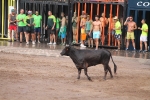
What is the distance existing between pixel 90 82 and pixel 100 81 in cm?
42

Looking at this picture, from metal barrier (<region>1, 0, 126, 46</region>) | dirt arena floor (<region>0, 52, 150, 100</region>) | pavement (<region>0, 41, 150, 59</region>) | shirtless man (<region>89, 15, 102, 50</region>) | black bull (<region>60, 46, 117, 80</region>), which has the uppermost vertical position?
metal barrier (<region>1, 0, 126, 46</region>)

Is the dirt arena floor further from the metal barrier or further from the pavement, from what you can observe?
the metal barrier

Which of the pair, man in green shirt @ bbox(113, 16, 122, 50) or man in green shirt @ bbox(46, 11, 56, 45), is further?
man in green shirt @ bbox(46, 11, 56, 45)

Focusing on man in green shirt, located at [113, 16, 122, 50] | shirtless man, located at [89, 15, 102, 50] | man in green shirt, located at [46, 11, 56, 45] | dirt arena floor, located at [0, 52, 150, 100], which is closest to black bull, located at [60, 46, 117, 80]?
dirt arena floor, located at [0, 52, 150, 100]

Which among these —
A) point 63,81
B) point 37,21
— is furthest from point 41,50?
point 63,81

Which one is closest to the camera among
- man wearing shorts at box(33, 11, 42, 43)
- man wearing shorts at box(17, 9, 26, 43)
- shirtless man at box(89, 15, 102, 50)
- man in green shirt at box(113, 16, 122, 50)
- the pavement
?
the pavement

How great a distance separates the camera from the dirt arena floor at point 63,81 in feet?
38.3

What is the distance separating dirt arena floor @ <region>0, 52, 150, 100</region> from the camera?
1167cm

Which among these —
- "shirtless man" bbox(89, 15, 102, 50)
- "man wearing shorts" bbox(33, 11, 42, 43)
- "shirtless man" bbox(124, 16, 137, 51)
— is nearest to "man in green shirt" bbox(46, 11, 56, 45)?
A: "man wearing shorts" bbox(33, 11, 42, 43)

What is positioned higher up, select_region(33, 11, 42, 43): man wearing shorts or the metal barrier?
the metal barrier

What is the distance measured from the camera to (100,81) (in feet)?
46.2

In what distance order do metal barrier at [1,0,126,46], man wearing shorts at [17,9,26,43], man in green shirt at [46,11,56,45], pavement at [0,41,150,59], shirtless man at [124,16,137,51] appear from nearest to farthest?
pavement at [0,41,150,59]
shirtless man at [124,16,137,51]
metal barrier at [1,0,126,46]
man in green shirt at [46,11,56,45]
man wearing shorts at [17,9,26,43]

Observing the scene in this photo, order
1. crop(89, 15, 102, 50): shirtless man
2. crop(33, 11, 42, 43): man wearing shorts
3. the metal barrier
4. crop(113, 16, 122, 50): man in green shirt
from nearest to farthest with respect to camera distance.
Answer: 1. crop(89, 15, 102, 50): shirtless man
2. crop(113, 16, 122, 50): man in green shirt
3. the metal barrier
4. crop(33, 11, 42, 43): man wearing shorts

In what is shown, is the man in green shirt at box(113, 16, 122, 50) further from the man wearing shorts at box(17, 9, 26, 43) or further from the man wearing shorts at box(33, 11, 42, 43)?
the man wearing shorts at box(17, 9, 26, 43)
